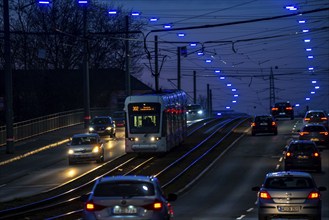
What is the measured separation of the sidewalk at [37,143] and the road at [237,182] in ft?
42.4

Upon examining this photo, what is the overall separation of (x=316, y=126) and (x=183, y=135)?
8644 millimetres

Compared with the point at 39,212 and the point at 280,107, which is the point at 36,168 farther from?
the point at 280,107

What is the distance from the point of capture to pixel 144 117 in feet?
157

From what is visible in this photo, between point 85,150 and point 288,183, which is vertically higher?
point 288,183

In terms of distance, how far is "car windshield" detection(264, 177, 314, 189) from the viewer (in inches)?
874

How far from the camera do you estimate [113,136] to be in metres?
66.9

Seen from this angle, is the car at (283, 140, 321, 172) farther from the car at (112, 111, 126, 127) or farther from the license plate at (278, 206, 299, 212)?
the car at (112, 111, 126, 127)

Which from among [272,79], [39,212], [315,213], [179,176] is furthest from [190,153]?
[272,79]

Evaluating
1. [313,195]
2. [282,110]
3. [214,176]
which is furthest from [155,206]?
[282,110]

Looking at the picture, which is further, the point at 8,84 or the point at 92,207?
the point at 8,84

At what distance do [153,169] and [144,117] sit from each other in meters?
4.09

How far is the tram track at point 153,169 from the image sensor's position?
2766 centimetres

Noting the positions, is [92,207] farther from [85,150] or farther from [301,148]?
[85,150]

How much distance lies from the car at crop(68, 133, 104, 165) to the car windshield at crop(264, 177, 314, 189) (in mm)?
26350
